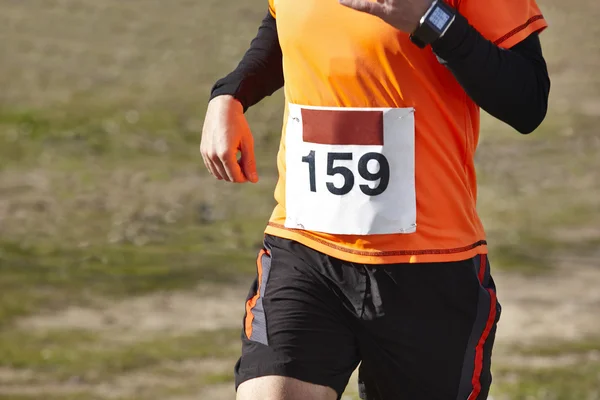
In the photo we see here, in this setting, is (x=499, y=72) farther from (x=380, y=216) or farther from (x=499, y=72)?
(x=380, y=216)

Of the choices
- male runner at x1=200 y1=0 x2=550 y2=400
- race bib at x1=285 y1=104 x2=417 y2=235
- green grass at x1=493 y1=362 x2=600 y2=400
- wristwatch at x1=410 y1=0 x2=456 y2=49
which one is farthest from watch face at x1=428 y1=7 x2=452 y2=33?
green grass at x1=493 y1=362 x2=600 y2=400

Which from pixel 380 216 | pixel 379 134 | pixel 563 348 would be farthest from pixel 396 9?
pixel 563 348

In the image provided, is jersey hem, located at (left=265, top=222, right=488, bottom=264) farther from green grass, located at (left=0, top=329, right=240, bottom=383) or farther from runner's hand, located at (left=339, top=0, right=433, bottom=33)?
green grass, located at (left=0, top=329, right=240, bottom=383)

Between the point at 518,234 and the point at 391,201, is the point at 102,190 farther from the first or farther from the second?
the point at 391,201

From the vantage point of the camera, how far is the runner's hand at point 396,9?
250 cm

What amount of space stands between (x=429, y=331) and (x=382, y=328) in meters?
0.11

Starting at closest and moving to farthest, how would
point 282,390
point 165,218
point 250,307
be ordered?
point 282,390 < point 250,307 < point 165,218

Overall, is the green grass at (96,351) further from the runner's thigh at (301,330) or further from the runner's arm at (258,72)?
the runner's thigh at (301,330)

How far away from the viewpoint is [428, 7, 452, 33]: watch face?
8.26 feet

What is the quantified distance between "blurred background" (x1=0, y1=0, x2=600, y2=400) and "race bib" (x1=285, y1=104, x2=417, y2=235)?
2735 millimetres

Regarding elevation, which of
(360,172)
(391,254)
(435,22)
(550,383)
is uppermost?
(435,22)

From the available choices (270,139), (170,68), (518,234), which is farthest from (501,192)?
(170,68)

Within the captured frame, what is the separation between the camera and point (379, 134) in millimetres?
2814

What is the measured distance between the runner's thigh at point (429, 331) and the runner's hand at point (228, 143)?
48 centimetres
